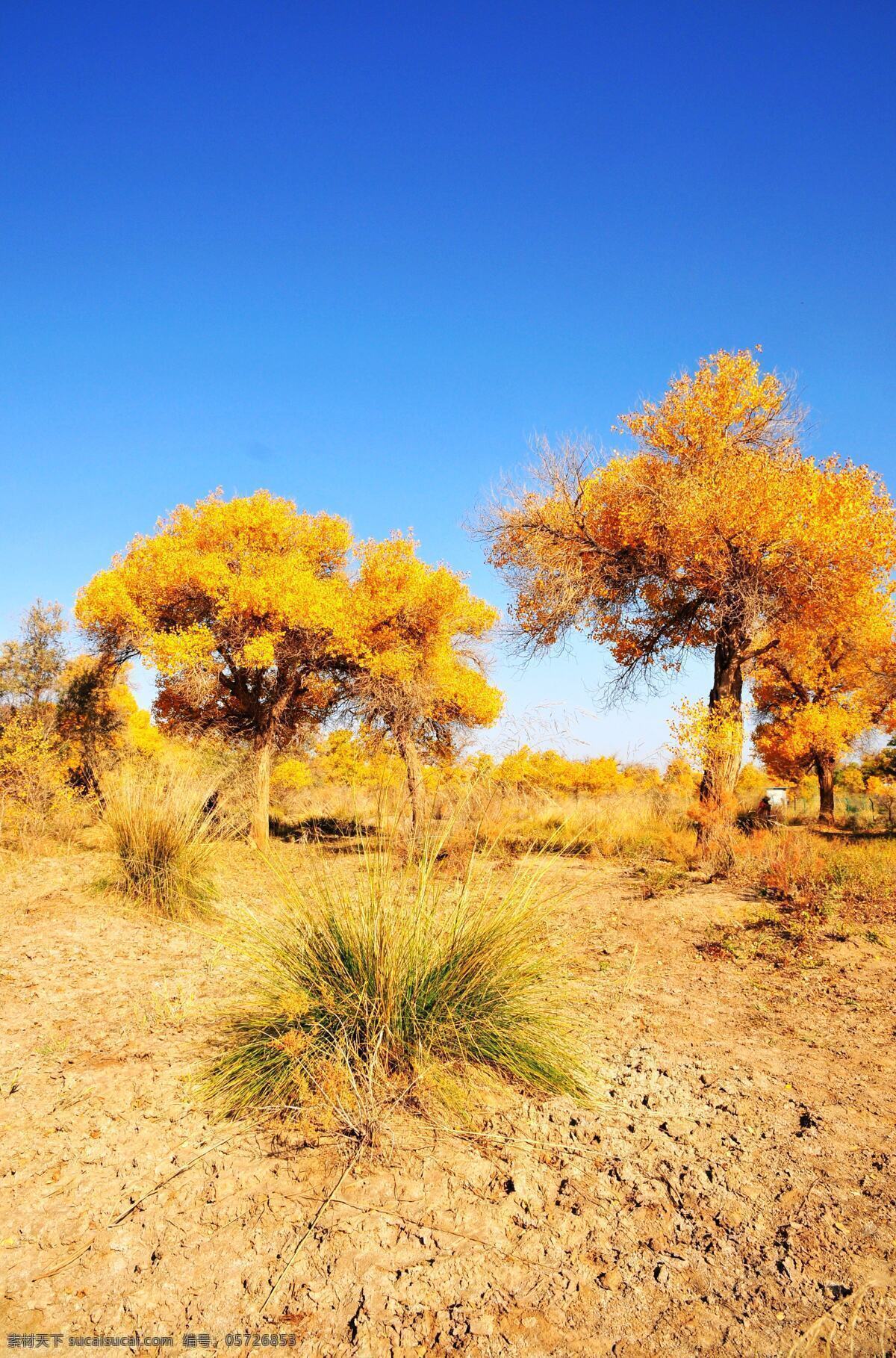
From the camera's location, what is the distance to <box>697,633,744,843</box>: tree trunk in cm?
1079

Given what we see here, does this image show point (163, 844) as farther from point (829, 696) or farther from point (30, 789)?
point (829, 696)

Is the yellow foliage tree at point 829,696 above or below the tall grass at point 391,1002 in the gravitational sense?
above

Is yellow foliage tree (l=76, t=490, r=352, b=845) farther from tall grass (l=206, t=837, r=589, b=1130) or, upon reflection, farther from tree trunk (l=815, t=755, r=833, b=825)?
tree trunk (l=815, t=755, r=833, b=825)

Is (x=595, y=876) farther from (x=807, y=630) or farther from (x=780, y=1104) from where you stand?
(x=780, y=1104)

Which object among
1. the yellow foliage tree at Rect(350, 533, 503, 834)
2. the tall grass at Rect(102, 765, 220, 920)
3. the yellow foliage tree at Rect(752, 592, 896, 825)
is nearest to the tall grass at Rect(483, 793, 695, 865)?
the yellow foliage tree at Rect(350, 533, 503, 834)

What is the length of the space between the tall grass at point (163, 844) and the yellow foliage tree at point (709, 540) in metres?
6.82

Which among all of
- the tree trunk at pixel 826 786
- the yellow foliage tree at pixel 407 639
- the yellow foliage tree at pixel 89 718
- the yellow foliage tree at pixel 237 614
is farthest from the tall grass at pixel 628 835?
the tree trunk at pixel 826 786

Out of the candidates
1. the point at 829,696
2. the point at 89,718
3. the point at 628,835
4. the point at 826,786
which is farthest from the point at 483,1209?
the point at 826,786

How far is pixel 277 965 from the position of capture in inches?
137

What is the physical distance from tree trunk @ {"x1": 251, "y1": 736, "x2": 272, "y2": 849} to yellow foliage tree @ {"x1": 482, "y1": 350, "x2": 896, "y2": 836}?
19.5 feet

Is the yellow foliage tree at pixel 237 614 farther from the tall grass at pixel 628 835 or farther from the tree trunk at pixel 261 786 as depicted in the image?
the tall grass at pixel 628 835

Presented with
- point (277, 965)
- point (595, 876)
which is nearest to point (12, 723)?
point (595, 876)

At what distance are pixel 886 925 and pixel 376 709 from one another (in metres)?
9.25

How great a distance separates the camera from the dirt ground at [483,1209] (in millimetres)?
2000
